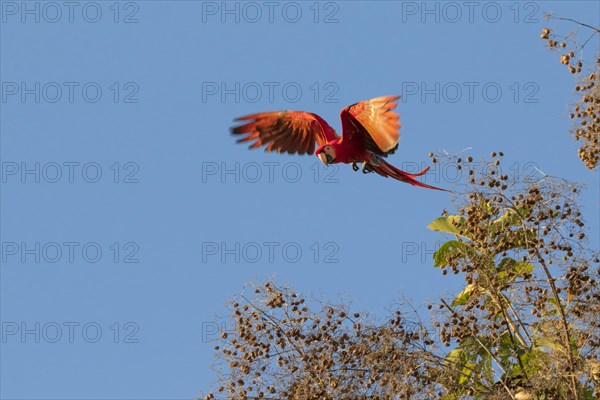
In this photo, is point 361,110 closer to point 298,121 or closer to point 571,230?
point 298,121

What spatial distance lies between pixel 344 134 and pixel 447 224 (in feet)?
4.34

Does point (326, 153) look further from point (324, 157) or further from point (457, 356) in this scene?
point (457, 356)

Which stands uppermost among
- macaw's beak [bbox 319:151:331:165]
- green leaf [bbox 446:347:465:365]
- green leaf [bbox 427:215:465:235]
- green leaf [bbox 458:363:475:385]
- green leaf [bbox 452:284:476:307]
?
macaw's beak [bbox 319:151:331:165]

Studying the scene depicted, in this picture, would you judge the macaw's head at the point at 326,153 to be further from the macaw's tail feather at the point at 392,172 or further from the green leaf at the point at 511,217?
the green leaf at the point at 511,217

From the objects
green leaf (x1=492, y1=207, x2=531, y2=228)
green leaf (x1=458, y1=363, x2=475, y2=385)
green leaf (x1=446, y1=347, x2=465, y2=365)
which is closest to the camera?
green leaf (x1=492, y1=207, x2=531, y2=228)

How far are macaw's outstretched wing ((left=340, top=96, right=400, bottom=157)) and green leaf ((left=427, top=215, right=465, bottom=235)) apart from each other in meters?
0.74

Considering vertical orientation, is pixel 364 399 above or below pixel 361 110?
below

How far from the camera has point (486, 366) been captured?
940 cm

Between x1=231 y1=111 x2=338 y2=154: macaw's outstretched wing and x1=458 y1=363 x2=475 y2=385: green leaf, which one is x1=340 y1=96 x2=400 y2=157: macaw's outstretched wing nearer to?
x1=231 y1=111 x2=338 y2=154: macaw's outstretched wing

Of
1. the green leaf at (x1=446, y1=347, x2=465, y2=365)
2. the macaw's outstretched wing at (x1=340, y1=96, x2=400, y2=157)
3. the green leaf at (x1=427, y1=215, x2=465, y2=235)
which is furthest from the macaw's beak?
the green leaf at (x1=446, y1=347, x2=465, y2=365)

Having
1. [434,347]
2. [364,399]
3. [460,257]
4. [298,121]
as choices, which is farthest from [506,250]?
[298,121]

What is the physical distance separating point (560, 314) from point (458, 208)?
1190mm

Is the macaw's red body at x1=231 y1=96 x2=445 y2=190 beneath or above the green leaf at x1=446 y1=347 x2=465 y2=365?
above

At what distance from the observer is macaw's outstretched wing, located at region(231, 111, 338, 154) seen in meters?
11.1
